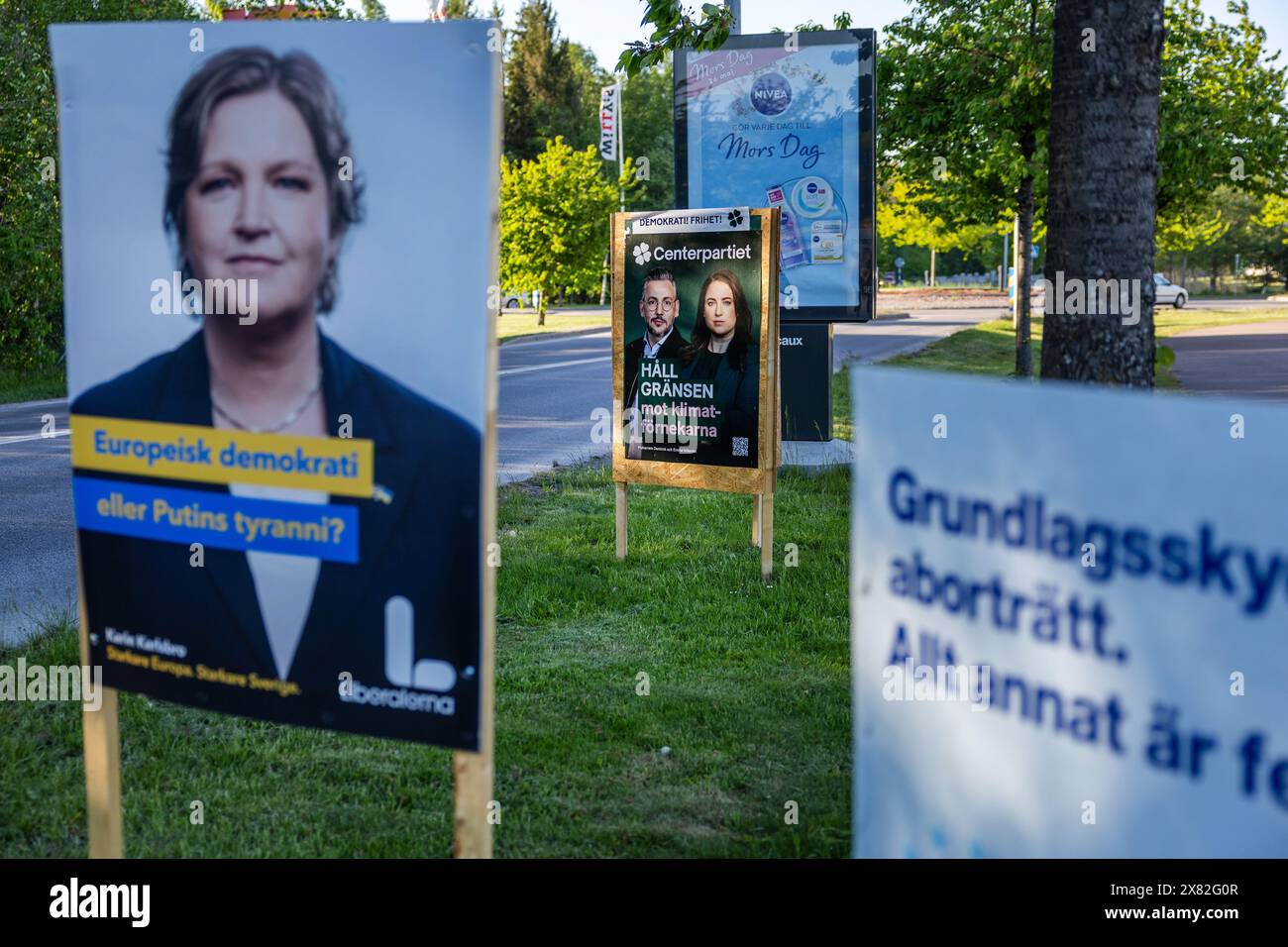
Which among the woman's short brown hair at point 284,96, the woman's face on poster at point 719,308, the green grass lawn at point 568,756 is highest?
the woman's short brown hair at point 284,96

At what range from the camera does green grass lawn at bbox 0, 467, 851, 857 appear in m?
3.93

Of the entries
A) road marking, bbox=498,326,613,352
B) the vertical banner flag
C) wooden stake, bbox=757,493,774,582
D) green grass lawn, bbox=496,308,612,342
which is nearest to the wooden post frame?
wooden stake, bbox=757,493,774,582

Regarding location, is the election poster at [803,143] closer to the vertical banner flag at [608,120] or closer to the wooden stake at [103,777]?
the wooden stake at [103,777]

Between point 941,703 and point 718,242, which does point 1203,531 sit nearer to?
point 941,703

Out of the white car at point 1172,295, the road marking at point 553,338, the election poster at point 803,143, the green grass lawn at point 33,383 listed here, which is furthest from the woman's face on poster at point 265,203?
the white car at point 1172,295

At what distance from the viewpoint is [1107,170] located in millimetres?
4227

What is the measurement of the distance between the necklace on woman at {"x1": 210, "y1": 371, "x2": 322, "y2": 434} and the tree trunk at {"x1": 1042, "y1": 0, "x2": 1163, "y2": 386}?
8.64ft

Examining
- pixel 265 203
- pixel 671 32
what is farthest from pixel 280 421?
pixel 671 32

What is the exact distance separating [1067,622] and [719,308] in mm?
5387

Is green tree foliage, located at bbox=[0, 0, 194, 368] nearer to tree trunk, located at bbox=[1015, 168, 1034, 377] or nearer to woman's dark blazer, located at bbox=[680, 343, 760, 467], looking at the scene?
woman's dark blazer, located at bbox=[680, 343, 760, 467]

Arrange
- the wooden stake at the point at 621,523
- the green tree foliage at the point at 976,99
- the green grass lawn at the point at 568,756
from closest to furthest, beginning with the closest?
the green grass lawn at the point at 568,756, the wooden stake at the point at 621,523, the green tree foliage at the point at 976,99

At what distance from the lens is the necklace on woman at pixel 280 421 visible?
9.71 ft

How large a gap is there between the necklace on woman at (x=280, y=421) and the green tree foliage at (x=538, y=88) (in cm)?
6553

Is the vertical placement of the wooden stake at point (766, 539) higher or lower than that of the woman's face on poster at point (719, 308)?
lower
